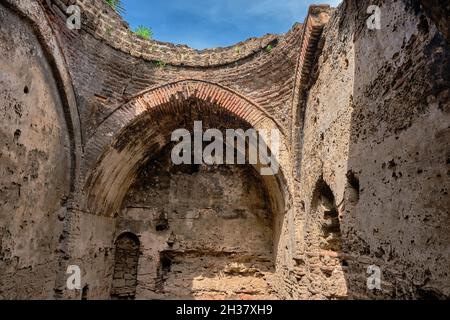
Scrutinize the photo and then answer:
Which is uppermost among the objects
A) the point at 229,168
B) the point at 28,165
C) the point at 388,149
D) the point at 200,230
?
the point at 229,168

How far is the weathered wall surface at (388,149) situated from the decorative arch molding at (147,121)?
1664 millimetres

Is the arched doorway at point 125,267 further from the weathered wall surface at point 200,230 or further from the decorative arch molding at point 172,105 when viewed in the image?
the decorative arch molding at point 172,105

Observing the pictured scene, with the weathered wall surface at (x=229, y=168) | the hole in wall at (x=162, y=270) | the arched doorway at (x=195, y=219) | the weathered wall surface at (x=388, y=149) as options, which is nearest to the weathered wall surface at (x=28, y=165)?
the weathered wall surface at (x=229, y=168)

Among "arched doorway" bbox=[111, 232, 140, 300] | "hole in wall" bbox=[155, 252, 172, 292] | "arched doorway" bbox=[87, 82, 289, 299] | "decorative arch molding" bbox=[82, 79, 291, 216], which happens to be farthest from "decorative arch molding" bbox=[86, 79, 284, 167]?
"hole in wall" bbox=[155, 252, 172, 292]

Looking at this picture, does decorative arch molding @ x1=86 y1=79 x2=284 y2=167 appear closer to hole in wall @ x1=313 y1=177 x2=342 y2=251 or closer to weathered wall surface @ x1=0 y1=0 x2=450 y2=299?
weathered wall surface @ x1=0 y1=0 x2=450 y2=299

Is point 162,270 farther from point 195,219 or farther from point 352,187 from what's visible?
point 352,187

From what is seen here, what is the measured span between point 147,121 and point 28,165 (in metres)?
2.47

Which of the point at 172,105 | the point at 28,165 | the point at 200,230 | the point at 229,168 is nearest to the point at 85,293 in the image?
the point at 200,230

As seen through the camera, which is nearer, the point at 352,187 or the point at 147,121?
the point at 352,187

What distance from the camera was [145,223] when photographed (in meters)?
7.64

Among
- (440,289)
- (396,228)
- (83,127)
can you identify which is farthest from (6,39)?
(440,289)

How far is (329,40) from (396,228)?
291 cm

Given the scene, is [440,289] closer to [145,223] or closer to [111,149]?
[111,149]

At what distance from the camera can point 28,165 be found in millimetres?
4344
